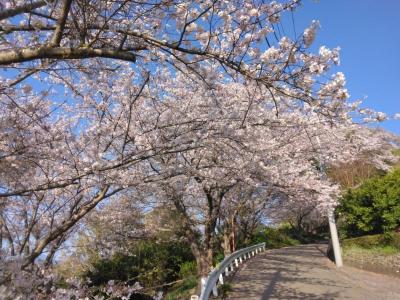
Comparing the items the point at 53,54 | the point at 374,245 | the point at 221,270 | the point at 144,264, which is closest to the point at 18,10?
the point at 53,54

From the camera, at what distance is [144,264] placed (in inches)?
714

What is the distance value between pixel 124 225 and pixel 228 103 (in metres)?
9.23

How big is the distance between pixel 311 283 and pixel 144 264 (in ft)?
27.8

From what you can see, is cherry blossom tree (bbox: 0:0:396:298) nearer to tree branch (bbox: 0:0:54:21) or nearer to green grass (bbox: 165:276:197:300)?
tree branch (bbox: 0:0:54:21)

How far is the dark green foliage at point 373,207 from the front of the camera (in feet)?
49.4

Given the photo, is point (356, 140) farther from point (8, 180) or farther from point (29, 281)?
point (29, 281)

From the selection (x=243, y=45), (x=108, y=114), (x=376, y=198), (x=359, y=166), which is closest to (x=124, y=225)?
(x=108, y=114)

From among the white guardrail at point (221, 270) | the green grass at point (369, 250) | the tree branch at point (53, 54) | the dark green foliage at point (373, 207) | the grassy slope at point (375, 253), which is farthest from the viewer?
the dark green foliage at point (373, 207)

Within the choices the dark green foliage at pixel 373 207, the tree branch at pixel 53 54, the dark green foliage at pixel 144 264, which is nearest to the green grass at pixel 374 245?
the dark green foliage at pixel 373 207

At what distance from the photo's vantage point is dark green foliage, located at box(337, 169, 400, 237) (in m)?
15.1

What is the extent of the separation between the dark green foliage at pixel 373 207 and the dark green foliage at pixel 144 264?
7053 millimetres

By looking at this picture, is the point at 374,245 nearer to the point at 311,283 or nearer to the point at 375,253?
the point at 375,253

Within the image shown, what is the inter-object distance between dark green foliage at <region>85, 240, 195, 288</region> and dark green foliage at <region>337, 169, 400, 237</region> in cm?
705

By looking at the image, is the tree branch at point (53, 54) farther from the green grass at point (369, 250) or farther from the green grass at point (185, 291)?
the green grass at point (369, 250)
